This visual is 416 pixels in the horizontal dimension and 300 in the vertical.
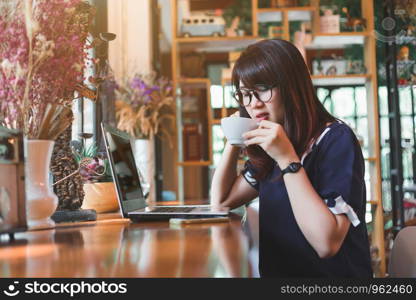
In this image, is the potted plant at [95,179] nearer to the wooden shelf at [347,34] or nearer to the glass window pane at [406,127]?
the glass window pane at [406,127]

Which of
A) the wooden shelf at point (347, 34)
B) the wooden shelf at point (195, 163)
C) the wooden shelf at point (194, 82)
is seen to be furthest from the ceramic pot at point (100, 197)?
the wooden shelf at point (347, 34)

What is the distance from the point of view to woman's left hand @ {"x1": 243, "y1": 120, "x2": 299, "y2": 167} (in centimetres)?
94

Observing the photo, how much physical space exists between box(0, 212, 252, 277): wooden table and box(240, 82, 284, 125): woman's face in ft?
0.76

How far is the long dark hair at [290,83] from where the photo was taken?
1088 mm

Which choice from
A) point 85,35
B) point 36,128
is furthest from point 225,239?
point 85,35

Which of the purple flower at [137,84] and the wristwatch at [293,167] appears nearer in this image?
the wristwatch at [293,167]

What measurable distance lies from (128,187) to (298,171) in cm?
60

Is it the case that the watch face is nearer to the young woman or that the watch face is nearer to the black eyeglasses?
the young woman

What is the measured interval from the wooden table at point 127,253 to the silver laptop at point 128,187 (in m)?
0.25

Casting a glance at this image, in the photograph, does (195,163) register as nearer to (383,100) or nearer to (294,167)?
(383,100)

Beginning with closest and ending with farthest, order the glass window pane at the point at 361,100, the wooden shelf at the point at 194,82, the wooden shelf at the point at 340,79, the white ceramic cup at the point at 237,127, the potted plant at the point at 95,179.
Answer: the white ceramic cup at the point at 237,127 → the potted plant at the point at 95,179 → the wooden shelf at the point at 340,79 → the wooden shelf at the point at 194,82 → the glass window pane at the point at 361,100

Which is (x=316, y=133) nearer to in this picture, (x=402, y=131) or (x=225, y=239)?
(x=225, y=239)

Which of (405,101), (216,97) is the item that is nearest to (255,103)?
(405,101)

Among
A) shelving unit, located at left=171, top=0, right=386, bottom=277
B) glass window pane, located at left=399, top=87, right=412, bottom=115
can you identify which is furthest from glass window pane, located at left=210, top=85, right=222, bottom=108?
glass window pane, located at left=399, top=87, right=412, bottom=115
